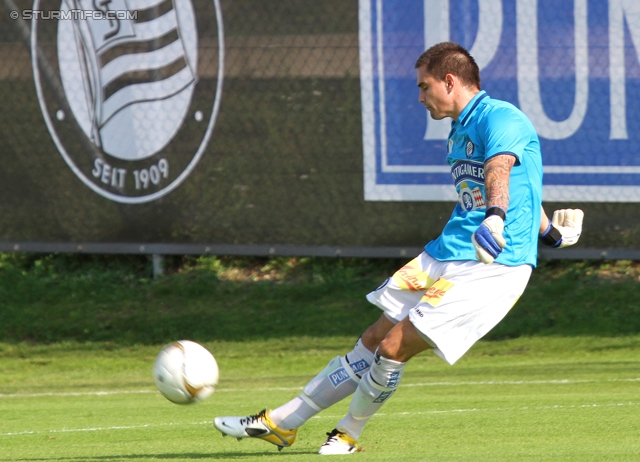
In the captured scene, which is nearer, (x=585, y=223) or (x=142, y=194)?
(x=585, y=223)

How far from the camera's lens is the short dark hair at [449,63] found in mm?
4918

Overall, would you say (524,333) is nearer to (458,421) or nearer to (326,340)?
(326,340)

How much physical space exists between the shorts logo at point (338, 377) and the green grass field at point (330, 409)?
1.17 ft

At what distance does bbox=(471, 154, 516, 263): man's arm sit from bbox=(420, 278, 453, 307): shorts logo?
0.42 metres

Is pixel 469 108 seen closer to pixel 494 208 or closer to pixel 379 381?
pixel 494 208

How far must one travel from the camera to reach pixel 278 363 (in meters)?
9.01

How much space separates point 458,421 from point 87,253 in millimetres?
5464

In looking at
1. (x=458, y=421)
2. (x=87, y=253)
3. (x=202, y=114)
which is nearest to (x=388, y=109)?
(x=202, y=114)

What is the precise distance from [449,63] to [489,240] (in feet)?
3.33

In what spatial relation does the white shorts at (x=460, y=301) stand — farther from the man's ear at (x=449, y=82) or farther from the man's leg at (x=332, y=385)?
the man's ear at (x=449, y=82)

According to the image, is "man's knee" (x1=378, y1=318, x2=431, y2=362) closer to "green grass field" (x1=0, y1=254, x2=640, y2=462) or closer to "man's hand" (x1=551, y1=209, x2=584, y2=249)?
"green grass field" (x1=0, y1=254, x2=640, y2=462)

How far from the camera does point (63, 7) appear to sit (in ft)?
33.6

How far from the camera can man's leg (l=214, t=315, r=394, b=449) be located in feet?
16.7

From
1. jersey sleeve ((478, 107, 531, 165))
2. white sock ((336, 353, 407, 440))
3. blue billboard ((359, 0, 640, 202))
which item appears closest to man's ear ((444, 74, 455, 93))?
jersey sleeve ((478, 107, 531, 165))
